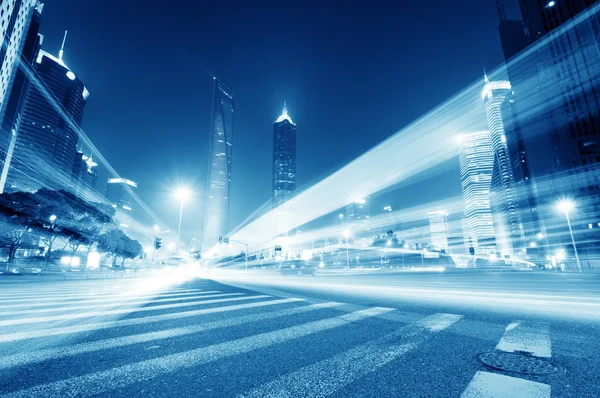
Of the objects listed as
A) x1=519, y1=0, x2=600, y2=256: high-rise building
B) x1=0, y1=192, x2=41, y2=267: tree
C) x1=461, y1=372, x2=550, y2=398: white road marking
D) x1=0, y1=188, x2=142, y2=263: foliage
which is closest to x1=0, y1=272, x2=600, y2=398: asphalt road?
x1=461, y1=372, x2=550, y2=398: white road marking

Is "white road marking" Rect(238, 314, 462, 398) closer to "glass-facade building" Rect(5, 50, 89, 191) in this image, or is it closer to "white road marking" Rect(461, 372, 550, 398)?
"white road marking" Rect(461, 372, 550, 398)

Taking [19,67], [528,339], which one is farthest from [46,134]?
[528,339]

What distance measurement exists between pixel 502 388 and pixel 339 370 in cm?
147

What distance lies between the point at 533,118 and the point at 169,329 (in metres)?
110

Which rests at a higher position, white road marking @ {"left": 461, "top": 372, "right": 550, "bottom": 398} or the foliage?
the foliage

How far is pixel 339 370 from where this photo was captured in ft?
10.1

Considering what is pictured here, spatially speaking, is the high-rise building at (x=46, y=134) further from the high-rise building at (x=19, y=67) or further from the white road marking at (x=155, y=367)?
the white road marking at (x=155, y=367)

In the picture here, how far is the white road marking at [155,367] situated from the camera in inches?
103

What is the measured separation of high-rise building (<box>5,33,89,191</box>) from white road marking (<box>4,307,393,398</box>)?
15986 centimetres

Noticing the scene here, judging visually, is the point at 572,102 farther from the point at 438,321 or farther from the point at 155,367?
the point at 155,367

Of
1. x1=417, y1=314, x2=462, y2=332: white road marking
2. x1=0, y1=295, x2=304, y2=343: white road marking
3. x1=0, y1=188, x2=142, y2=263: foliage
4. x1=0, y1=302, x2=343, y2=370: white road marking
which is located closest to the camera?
x1=0, y1=302, x2=343, y2=370: white road marking

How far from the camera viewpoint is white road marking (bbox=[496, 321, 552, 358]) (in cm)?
375

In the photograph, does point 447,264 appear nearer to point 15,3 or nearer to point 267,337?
point 267,337

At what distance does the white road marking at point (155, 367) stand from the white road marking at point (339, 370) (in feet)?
3.59
